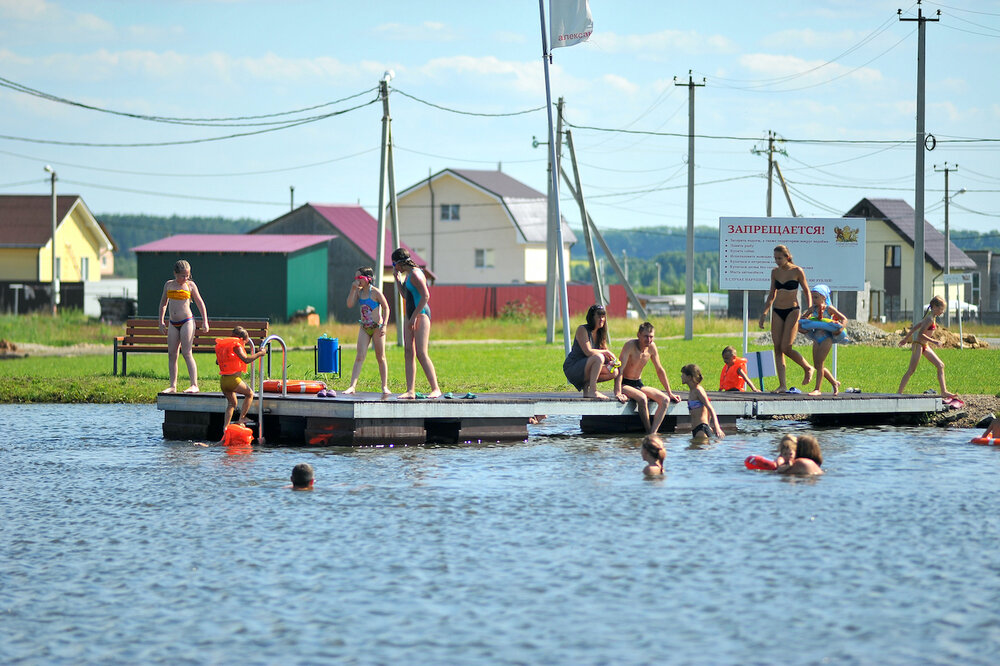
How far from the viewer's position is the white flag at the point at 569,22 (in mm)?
21156

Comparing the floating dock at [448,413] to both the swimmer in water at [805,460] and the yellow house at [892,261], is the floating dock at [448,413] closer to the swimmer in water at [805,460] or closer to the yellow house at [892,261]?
the swimmer in water at [805,460]

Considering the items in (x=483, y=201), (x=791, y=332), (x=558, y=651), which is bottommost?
(x=558, y=651)

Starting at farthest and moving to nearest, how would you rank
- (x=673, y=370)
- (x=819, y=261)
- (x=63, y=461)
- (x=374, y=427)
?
(x=673, y=370), (x=819, y=261), (x=374, y=427), (x=63, y=461)

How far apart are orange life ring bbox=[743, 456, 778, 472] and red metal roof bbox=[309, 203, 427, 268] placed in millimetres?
44791

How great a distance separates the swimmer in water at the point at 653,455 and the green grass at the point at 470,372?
7719 mm

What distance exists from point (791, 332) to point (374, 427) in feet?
19.0

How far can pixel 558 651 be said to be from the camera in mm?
7273

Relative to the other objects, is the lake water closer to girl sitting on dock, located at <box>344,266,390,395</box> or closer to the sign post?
girl sitting on dock, located at <box>344,266,390,395</box>

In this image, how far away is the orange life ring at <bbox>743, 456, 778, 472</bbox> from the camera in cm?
1370

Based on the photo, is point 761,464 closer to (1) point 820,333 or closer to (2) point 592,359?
(2) point 592,359

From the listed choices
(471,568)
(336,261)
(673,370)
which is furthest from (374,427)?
(336,261)

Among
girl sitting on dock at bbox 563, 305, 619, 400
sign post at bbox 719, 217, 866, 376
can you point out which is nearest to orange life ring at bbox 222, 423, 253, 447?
girl sitting on dock at bbox 563, 305, 619, 400

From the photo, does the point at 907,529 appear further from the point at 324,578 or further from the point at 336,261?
the point at 336,261

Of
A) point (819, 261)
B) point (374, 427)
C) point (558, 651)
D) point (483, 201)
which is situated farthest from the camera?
point (483, 201)
